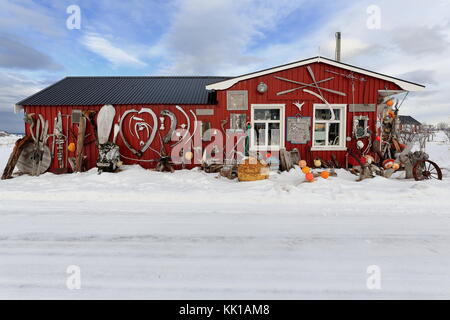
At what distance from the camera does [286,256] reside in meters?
2.75

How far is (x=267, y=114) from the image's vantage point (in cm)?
913

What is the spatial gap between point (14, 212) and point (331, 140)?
33.2ft

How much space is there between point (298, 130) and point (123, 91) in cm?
836

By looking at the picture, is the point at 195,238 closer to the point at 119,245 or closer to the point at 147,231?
the point at 147,231

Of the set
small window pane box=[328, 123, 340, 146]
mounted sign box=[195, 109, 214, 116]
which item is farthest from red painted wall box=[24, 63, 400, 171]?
small window pane box=[328, 123, 340, 146]

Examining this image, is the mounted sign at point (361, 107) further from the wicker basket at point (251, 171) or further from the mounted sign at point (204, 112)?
the mounted sign at point (204, 112)

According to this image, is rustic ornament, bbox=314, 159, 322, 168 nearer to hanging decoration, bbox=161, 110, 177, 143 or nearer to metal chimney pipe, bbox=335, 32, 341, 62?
hanging decoration, bbox=161, 110, 177, 143

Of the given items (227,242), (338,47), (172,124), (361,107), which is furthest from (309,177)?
(338,47)

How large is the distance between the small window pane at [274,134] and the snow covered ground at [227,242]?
13.0ft

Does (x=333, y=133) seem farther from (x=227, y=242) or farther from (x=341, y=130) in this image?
(x=227, y=242)

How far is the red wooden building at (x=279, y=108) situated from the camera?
8.74m

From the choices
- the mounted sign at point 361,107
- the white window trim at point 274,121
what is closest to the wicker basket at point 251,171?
the white window trim at point 274,121

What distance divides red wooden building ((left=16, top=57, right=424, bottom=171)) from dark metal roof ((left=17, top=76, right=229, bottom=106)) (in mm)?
85
